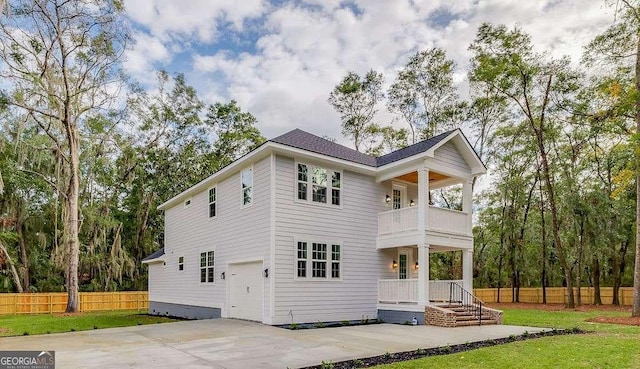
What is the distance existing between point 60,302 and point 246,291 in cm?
1418

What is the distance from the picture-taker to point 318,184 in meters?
13.9

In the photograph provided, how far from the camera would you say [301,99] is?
24.4m

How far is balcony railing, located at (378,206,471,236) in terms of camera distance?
14.1 m

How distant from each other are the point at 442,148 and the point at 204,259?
9614 mm

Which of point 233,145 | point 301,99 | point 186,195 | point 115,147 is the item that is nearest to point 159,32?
point 186,195

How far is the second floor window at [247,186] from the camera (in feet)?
46.4

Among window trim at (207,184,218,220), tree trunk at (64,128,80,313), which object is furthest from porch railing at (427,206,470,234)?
tree trunk at (64,128,80,313)

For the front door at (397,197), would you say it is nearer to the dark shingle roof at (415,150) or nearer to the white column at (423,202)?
the dark shingle roof at (415,150)

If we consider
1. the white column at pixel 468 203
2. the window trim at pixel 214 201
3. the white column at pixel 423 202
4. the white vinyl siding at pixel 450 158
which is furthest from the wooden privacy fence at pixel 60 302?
the white vinyl siding at pixel 450 158

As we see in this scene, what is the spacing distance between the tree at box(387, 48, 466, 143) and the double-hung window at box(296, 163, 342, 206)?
1351 cm

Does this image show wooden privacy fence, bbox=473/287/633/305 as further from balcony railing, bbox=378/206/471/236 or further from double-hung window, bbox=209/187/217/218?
double-hung window, bbox=209/187/217/218

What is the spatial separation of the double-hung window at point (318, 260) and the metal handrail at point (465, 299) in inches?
157

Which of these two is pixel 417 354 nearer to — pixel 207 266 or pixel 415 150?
pixel 415 150

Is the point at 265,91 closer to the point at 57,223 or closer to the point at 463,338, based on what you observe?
the point at 57,223
